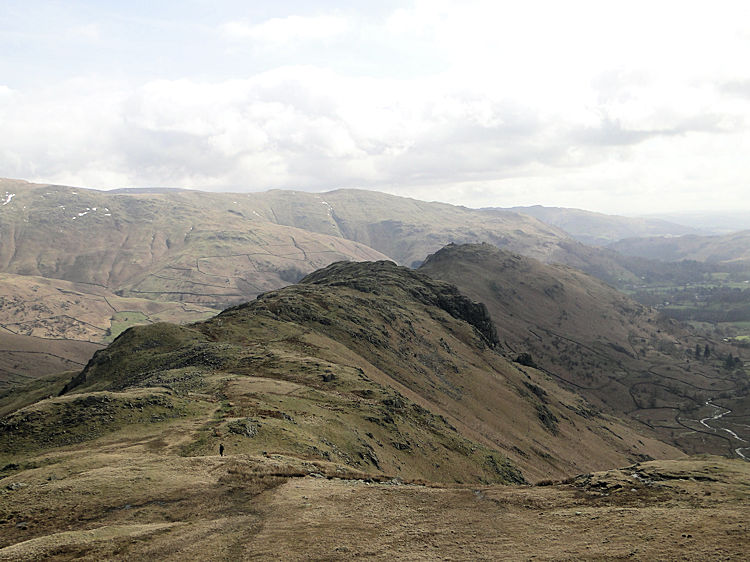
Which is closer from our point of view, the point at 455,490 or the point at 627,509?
the point at 627,509

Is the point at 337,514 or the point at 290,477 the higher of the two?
the point at 337,514

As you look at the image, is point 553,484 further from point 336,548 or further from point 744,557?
point 336,548

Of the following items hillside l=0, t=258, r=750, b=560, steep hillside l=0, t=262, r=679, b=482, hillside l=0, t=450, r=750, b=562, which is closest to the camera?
hillside l=0, t=450, r=750, b=562

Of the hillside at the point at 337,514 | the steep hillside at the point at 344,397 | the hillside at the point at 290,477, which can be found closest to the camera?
the hillside at the point at 337,514

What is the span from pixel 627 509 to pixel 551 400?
129589mm

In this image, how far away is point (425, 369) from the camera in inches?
5098

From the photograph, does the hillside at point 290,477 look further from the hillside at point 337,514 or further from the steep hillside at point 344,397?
the steep hillside at point 344,397

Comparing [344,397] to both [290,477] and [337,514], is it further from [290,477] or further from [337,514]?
[337,514]

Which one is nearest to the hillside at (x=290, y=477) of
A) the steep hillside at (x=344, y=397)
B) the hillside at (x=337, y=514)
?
the hillside at (x=337, y=514)

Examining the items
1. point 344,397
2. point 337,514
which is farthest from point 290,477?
point 344,397

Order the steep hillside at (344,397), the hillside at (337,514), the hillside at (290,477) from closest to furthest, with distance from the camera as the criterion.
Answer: the hillside at (337,514) → the hillside at (290,477) → the steep hillside at (344,397)

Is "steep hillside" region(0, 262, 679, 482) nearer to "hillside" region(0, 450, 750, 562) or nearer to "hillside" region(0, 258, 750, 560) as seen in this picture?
"hillside" region(0, 258, 750, 560)

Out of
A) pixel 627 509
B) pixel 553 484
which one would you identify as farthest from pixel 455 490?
pixel 627 509

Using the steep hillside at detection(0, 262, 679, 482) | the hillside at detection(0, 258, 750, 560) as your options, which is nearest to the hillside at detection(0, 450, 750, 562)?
the hillside at detection(0, 258, 750, 560)
